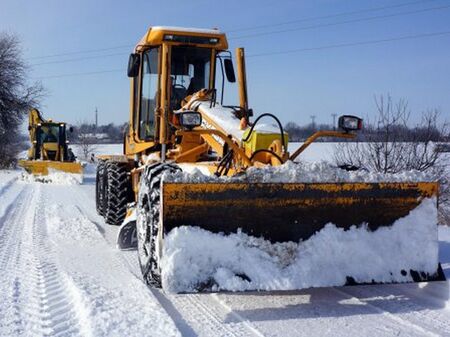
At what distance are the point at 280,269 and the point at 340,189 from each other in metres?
0.84

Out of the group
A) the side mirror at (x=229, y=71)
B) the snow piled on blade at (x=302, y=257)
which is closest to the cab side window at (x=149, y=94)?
the side mirror at (x=229, y=71)

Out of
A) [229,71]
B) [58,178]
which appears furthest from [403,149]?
[58,178]

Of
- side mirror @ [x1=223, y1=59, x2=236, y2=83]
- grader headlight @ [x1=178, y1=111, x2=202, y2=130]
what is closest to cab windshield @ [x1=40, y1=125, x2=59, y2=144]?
side mirror @ [x1=223, y1=59, x2=236, y2=83]

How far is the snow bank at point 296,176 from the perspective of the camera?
409cm

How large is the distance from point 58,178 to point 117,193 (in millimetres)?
11768

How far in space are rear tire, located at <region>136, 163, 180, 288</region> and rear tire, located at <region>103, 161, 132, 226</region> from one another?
3.03 metres

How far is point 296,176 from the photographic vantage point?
4.24 meters

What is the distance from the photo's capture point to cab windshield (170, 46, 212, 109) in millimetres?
6926

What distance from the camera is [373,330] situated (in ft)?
12.2

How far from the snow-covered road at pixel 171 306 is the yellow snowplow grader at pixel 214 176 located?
0.31m

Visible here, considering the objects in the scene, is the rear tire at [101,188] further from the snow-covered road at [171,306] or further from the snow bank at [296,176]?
the snow bank at [296,176]

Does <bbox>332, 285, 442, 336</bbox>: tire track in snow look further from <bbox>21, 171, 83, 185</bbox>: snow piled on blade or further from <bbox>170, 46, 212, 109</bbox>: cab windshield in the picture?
<bbox>21, 171, 83, 185</bbox>: snow piled on blade

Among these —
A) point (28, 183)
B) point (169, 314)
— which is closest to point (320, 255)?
point (169, 314)

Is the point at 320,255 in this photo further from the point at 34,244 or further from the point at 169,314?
the point at 34,244
